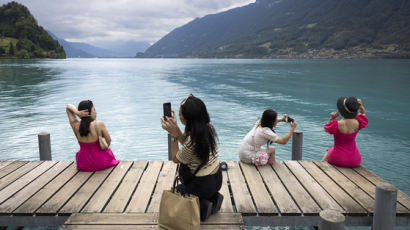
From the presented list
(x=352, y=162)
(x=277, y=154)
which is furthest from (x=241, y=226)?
(x=277, y=154)

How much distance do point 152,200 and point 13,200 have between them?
2463 millimetres

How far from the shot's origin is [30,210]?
194 inches

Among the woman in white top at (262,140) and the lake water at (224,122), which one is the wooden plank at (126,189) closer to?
the woman in white top at (262,140)

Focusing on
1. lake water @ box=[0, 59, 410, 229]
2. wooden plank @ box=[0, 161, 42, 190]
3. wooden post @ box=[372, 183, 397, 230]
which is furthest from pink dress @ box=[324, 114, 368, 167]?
wooden plank @ box=[0, 161, 42, 190]

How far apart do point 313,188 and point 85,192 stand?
14.4 ft

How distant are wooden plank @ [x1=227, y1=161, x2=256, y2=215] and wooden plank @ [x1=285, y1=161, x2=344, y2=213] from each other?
1229mm

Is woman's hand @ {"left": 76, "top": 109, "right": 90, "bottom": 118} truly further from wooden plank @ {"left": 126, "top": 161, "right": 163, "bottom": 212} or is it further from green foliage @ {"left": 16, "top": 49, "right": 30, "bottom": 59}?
green foliage @ {"left": 16, "top": 49, "right": 30, "bottom": 59}

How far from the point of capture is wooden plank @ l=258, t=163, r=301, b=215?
5023 millimetres

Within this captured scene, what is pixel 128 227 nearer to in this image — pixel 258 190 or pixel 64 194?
pixel 64 194

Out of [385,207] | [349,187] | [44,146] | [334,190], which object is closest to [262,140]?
[334,190]

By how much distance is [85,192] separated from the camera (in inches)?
220

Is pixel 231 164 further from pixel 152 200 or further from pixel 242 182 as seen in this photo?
pixel 152 200

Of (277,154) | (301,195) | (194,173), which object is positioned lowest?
(277,154)

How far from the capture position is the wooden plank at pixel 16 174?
6160 mm
